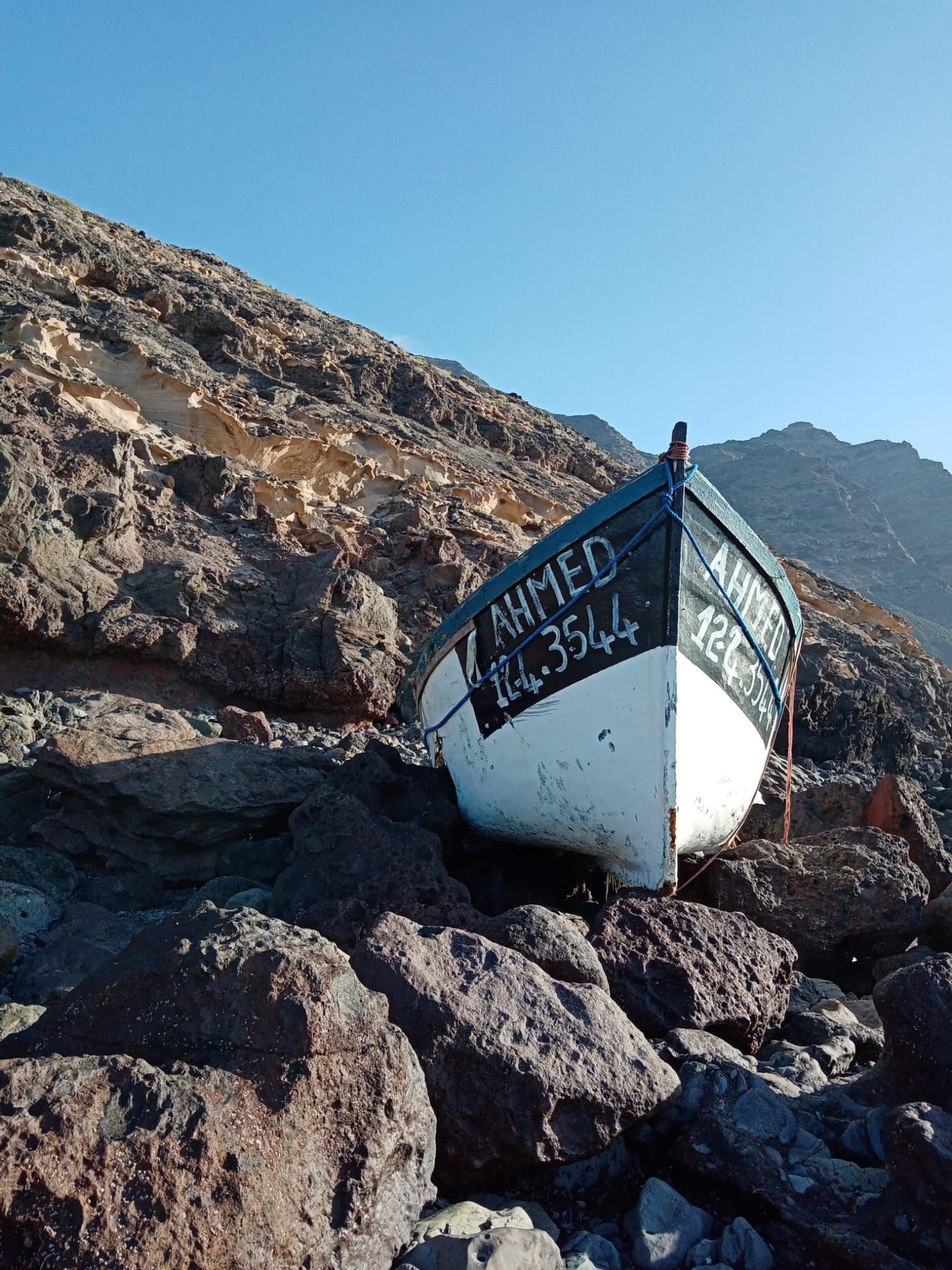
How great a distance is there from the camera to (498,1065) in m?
2.15

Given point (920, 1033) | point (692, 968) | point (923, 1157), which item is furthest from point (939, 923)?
point (923, 1157)

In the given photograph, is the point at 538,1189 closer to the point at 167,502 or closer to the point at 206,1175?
the point at 206,1175

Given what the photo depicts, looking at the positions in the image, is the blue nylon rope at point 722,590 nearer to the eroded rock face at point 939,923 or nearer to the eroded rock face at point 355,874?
the eroded rock face at point 939,923

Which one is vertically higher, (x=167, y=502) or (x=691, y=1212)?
(x=167, y=502)

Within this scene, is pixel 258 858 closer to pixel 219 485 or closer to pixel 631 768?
pixel 631 768

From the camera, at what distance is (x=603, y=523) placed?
4156mm

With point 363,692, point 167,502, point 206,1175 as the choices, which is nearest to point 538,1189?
point 206,1175

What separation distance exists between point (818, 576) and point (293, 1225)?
25.9m

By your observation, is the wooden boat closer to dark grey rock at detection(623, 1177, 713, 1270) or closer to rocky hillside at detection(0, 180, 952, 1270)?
rocky hillside at detection(0, 180, 952, 1270)

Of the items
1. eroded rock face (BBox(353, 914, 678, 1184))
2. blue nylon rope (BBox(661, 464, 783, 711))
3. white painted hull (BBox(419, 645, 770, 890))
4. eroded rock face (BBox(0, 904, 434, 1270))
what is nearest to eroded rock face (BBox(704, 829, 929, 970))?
white painted hull (BBox(419, 645, 770, 890))

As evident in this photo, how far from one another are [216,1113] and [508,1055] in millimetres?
833

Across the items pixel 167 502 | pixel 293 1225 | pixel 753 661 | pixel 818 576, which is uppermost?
pixel 818 576

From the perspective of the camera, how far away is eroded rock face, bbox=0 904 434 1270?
1.44 meters

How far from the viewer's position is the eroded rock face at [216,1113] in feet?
4.73
